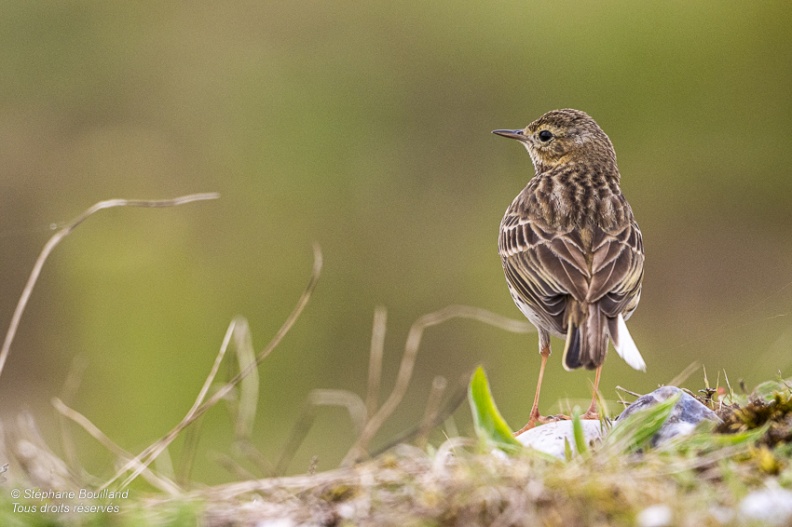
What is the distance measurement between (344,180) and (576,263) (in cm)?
1039

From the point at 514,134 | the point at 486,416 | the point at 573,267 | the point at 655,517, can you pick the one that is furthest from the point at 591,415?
the point at 514,134

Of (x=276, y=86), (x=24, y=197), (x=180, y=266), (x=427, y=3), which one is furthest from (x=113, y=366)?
Answer: (x=427, y=3)

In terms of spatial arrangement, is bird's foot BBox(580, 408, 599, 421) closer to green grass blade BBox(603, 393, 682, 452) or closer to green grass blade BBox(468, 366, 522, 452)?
green grass blade BBox(468, 366, 522, 452)

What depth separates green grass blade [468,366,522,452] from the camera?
14.3 ft

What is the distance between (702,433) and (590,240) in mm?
2427

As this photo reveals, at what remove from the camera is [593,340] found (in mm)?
5652

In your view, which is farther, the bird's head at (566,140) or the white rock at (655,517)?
the bird's head at (566,140)

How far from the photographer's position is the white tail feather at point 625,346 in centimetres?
549

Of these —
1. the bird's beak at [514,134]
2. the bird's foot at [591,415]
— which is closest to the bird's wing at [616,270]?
the bird's foot at [591,415]

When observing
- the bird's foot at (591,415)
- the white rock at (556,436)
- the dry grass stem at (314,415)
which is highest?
the dry grass stem at (314,415)

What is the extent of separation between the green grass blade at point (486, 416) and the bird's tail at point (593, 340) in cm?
105

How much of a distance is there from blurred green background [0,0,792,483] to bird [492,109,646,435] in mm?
6207

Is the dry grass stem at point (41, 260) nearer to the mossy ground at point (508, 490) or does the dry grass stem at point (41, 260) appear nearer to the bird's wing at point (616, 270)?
the mossy ground at point (508, 490)

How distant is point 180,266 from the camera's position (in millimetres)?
15305
